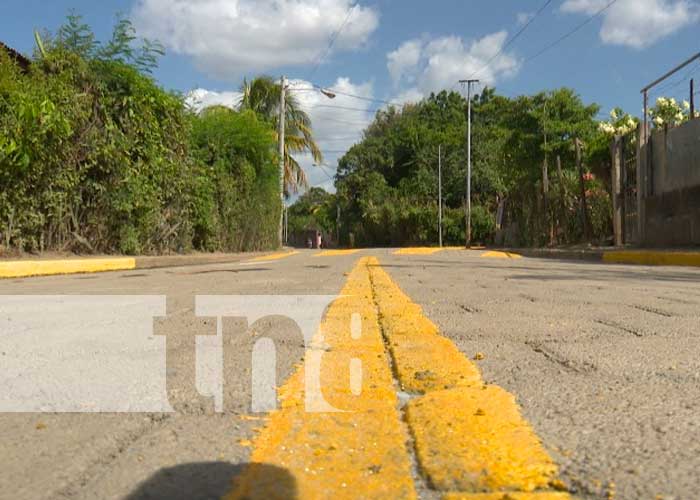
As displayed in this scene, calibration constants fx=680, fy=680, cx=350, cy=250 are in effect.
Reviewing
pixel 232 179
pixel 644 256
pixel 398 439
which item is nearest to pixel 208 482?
pixel 398 439

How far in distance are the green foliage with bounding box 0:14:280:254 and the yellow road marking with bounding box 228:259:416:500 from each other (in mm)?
8889

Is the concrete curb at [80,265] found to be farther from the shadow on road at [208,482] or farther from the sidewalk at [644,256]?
the shadow on road at [208,482]

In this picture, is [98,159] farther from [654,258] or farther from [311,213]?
[311,213]

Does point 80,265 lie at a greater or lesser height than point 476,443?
greater

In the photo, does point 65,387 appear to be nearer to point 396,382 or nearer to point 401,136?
point 396,382

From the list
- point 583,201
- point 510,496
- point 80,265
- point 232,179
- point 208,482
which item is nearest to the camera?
point 510,496

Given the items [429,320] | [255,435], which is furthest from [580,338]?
[255,435]

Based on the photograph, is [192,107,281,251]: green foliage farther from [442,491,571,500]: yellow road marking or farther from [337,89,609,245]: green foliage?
[442,491,571,500]: yellow road marking

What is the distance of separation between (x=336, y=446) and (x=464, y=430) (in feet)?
1.17

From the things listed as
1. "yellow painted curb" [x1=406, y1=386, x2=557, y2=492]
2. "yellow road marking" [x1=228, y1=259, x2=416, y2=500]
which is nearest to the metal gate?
"yellow road marking" [x1=228, y1=259, x2=416, y2=500]

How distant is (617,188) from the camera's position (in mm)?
15773

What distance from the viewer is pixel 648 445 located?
173 centimetres

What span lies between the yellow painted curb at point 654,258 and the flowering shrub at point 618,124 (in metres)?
7.59

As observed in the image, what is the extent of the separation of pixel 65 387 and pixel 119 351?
0.67 meters
